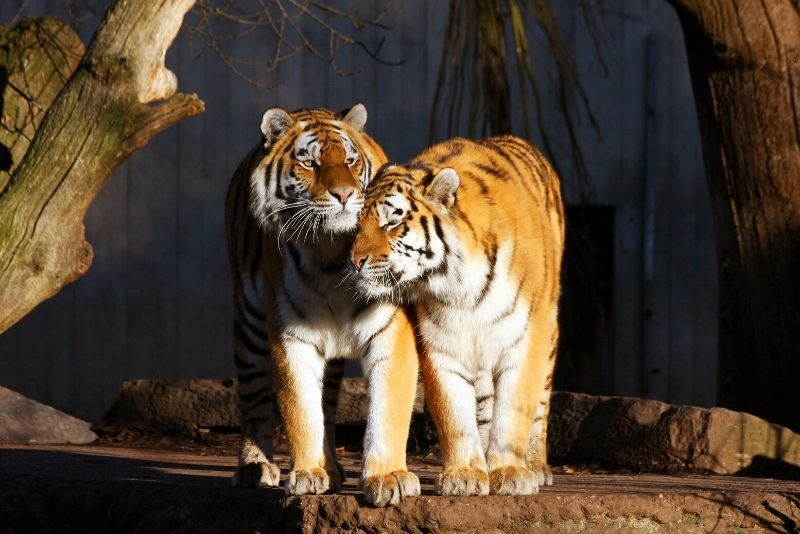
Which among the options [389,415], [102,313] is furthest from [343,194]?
[102,313]

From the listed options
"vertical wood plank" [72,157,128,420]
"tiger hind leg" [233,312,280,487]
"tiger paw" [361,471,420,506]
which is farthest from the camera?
"vertical wood plank" [72,157,128,420]

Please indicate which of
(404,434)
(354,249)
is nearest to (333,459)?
(404,434)

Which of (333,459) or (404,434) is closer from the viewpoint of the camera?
(404,434)

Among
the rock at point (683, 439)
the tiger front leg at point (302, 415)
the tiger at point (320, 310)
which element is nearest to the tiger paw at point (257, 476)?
the tiger at point (320, 310)

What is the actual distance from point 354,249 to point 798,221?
3.20m

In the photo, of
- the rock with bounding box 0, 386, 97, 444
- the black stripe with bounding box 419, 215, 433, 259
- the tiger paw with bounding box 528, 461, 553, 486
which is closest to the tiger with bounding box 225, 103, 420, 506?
the black stripe with bounding box 419, 215, 433, 259

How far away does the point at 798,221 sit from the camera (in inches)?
255

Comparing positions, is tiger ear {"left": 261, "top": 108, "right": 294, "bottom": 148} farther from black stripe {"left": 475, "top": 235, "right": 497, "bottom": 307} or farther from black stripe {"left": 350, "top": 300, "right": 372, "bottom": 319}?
black stripe {"left": 475, "top": 235, "right": 497, "bottom": 307}

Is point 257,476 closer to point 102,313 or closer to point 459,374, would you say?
point 459,374

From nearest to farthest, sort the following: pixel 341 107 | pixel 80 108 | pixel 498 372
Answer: pixel 498 372, pixel 80 108, pixel 341 107

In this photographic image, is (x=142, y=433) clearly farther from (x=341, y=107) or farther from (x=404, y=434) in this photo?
(x=404, y=434)

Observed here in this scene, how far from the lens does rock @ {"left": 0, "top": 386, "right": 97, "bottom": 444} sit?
7340 mm

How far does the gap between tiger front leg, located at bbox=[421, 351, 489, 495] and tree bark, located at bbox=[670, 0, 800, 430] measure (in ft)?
9.19

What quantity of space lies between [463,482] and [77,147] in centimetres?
223
